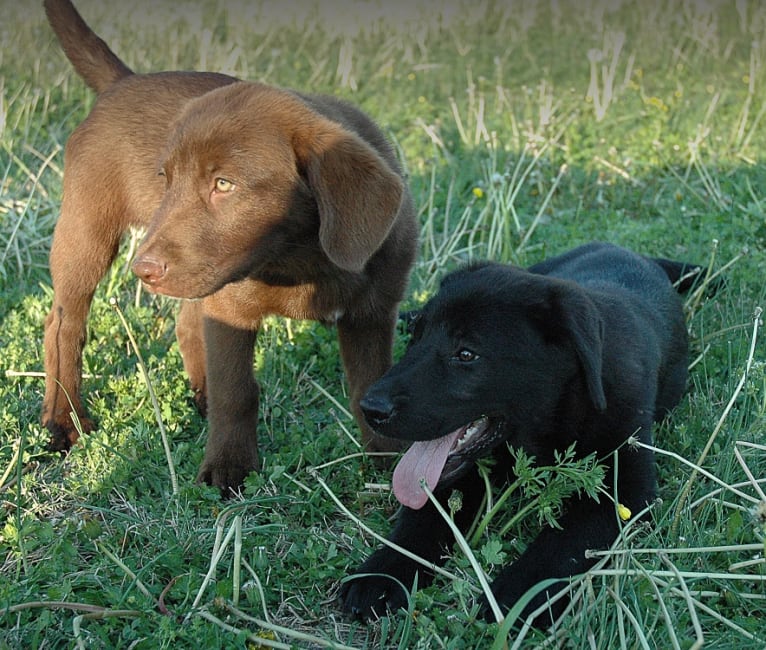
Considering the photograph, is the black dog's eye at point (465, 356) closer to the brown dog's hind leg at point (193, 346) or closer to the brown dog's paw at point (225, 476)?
the brown dog's paw at point (225, 476)

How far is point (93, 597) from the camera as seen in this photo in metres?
2.54

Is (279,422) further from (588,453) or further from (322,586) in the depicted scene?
(588,453)

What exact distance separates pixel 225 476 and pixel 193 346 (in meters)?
0.93

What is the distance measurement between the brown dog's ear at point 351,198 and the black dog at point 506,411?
10.9 inches

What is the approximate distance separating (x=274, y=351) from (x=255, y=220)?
1.23m

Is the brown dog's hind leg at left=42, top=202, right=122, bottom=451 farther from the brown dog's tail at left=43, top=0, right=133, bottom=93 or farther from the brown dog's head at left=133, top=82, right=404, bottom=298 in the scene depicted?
the brown dog's head at left=133, top=82, right=404, bottom=298

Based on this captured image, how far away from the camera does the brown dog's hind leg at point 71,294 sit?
150 inches

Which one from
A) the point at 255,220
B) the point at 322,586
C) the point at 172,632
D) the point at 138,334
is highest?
the point at 255,220

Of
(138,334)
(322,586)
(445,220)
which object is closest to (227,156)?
(322,586)

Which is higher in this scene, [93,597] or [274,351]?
[93,597]

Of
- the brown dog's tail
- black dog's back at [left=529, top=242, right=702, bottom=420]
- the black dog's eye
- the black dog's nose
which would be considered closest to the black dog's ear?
the black dog's eye

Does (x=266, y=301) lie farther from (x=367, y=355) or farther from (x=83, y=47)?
(x=83, y=47)

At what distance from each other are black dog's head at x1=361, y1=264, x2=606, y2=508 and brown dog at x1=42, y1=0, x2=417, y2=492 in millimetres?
370

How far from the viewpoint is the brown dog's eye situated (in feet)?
9.93
